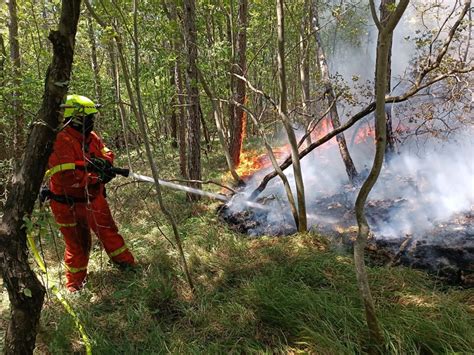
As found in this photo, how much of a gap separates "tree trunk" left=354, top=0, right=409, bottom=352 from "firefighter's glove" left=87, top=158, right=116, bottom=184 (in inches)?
113

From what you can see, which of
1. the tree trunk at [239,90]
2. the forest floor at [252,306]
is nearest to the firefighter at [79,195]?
the forest floor at [252,306]

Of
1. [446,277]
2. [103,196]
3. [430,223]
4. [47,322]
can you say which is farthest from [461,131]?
[47,322]

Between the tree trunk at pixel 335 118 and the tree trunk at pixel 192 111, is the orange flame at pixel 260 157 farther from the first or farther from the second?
the tree trunk at pixel 192 111

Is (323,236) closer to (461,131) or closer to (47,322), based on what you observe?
(47,322)

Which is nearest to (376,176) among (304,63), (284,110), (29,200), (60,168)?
(284,110)

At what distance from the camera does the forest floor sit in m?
2.72

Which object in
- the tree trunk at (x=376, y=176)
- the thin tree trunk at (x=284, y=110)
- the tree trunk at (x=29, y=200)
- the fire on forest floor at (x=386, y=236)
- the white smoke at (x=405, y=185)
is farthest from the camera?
the white smoke at (x=405, y=185)

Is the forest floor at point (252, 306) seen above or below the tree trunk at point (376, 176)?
below

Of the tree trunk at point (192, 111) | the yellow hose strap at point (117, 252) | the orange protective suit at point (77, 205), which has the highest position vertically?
the tree trunk at point (192, 111)

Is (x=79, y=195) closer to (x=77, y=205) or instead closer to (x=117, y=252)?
(x=77, y=205)

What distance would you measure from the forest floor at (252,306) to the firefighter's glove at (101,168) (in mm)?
478

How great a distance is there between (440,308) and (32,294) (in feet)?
10.9

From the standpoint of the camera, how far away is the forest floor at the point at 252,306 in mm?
2725

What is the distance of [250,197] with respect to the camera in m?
6.35
